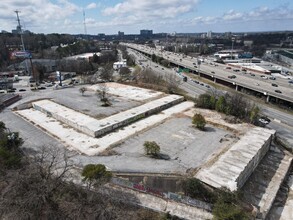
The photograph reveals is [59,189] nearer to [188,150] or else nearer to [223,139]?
[188,150]

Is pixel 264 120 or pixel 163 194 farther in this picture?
pixel 264 120

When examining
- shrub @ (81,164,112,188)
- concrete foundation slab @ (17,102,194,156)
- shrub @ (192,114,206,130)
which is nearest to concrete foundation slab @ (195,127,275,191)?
shrub @ (192,114,206,130)

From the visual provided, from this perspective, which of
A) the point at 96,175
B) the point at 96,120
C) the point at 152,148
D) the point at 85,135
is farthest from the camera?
the point at 96,120

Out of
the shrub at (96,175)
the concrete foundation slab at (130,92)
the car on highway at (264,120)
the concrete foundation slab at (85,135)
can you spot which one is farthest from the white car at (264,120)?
the shrub at (96,175)

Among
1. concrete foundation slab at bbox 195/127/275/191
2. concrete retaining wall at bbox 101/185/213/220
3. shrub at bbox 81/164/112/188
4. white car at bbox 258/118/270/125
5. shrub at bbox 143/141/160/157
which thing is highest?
shrub at bbox 81/164/112/188

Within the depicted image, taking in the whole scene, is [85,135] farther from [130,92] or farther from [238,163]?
[130,92]

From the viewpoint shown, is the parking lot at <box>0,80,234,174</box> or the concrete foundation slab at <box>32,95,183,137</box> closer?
the parking lot at <box>0,80,234,174</box>

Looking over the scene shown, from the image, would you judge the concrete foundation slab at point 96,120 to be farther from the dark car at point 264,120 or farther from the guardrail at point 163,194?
the dark car at point 264,120

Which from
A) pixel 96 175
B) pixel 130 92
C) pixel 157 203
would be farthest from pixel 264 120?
pixel 96 175

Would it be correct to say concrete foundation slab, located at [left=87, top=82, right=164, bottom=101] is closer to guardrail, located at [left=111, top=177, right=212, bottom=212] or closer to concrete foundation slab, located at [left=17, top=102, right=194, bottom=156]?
concrete foundation slab, located at [left=17, top=102, right=194, bottom=156]

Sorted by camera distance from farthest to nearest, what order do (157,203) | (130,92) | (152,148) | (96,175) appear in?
(130,92) → (152,148) → (96,175) → (157,203)

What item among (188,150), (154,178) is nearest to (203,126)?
(188,150)
